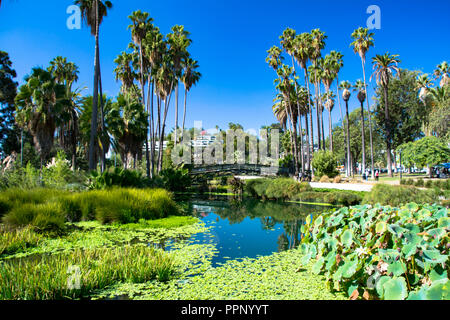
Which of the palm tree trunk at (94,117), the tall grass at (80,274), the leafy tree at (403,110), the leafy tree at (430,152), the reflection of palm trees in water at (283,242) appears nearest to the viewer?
the tall grass at (80,274)

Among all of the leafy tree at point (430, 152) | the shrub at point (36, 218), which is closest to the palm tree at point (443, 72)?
the leafy tree at point (430, 152)

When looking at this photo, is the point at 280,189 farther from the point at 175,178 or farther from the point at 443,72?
the point at 443,72

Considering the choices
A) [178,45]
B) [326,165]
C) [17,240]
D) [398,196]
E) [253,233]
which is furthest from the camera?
[178,45]

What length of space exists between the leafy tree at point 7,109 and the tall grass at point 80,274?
120 ft

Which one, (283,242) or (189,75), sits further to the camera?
(189,75)

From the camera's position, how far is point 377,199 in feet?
49.5

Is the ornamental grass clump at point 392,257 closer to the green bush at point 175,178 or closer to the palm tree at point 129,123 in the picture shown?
the green bush at point 175,178

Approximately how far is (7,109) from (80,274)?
4003 cm

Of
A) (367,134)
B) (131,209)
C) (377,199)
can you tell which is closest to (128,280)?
(131,209)

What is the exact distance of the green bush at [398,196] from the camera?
14.4 meters

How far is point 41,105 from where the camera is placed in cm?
2059

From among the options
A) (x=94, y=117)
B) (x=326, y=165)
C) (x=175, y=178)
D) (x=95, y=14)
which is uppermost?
(x=95, y=14)

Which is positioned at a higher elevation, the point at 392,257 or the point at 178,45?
the point at 178,45

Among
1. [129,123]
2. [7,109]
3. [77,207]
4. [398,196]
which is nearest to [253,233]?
[77,207]
